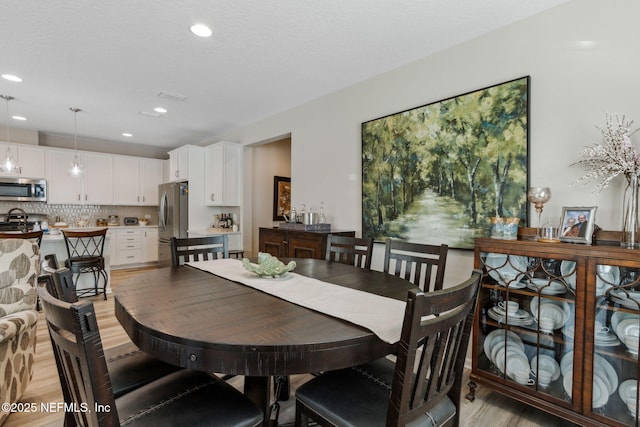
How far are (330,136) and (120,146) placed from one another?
16.6 feet

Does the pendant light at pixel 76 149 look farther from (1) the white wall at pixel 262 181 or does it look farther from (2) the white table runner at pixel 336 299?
(2) the white table runner at pixel 336 299

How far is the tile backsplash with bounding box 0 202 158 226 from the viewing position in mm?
5547

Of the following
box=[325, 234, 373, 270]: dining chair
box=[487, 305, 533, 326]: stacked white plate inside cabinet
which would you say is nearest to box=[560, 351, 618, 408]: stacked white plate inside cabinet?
box=[487, 305, 533, 326]: stacked white plate inside cabinet

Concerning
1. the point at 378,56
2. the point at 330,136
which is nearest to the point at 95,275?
the point at 330,136

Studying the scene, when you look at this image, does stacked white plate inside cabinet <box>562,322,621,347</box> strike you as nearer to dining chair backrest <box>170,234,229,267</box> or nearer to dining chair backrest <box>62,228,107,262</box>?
dining chair backrest <box>170,234,229,267</box>

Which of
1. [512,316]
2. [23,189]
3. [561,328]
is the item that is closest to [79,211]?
[23,189]

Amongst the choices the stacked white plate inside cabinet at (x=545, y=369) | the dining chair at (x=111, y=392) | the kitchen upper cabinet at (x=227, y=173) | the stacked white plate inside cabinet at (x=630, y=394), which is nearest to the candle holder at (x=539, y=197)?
the stacked white plate inside cabinet at (x=545, y=369)

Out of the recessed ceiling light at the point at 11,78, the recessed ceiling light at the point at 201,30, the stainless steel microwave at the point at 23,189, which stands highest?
the recessed ceiling light at the point at 201,30

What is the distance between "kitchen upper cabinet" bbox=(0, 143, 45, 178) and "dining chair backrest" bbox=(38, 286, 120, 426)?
607cm

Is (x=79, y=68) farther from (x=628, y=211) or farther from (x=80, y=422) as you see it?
(x=628, y=211)

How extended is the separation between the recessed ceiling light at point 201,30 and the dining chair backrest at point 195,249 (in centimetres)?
154

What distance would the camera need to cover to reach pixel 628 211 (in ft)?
5.53

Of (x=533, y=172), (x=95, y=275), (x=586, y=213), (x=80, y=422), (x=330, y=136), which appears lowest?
(x=95, y=275)

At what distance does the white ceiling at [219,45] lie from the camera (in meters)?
2.13
